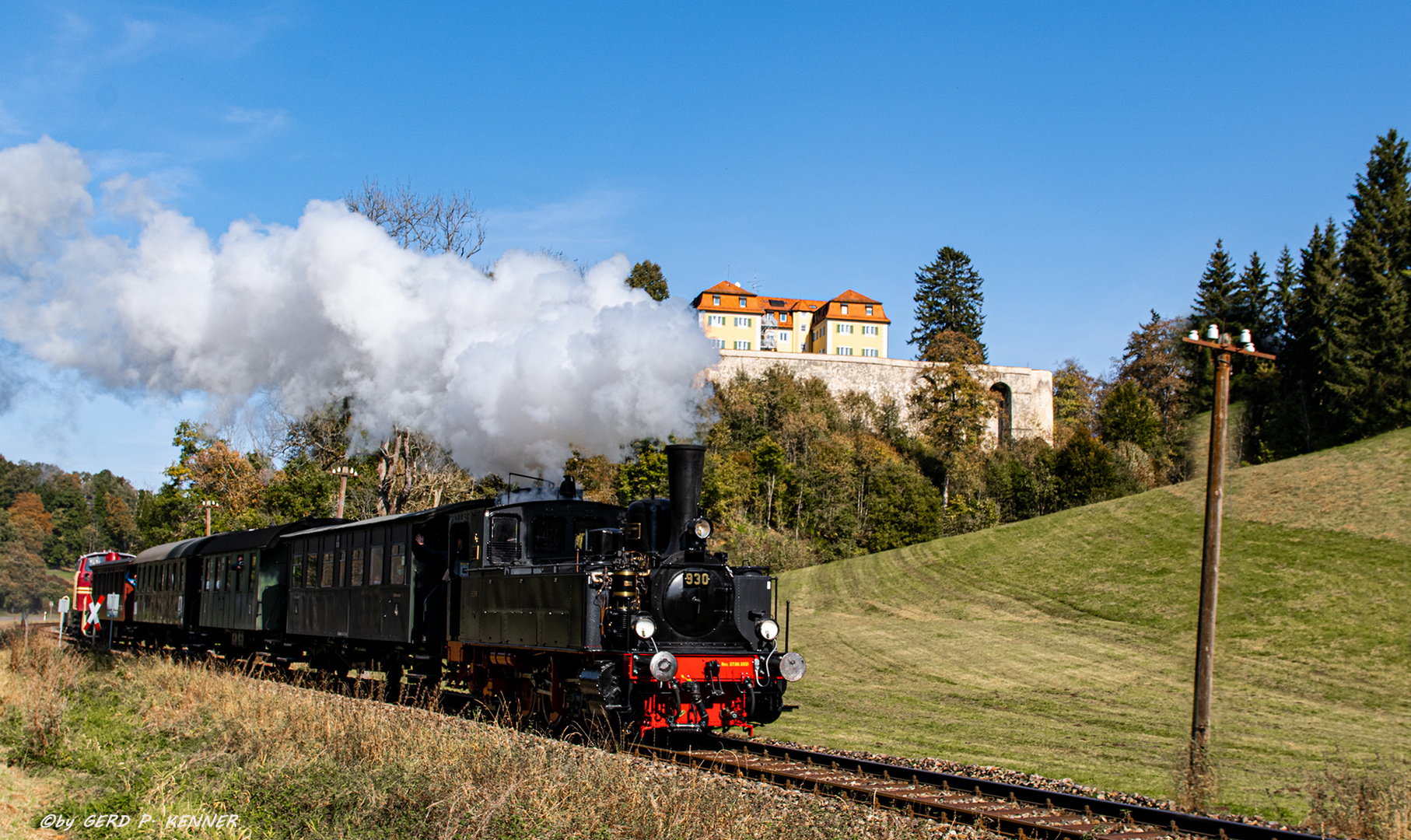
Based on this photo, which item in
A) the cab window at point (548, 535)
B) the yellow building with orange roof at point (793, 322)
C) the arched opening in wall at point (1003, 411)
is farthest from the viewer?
the yellow building with orange roof at point (793, 322)

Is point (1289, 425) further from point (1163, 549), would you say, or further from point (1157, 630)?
point (1157, 630)

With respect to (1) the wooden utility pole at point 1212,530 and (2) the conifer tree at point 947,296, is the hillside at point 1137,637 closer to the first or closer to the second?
(1) the wooden utility pole at point 1212,530

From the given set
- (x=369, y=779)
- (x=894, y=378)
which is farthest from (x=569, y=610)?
(x=894, y=378)

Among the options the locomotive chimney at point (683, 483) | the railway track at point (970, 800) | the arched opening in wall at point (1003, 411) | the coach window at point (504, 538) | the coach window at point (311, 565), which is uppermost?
the arched opening in wall at point (1003, 411)

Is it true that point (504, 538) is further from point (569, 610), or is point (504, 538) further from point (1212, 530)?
point (1212, 530)

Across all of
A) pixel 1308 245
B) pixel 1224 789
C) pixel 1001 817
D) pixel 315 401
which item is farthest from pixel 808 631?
pixel 1308 245

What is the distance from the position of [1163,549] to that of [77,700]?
39.3 m

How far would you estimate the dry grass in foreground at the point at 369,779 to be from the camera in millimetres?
8359

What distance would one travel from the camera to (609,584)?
13.1 meters

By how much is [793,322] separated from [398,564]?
10629 centimetres

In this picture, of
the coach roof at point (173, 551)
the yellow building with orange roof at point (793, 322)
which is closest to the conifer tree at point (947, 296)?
the yellow building with orange roof at point (793, 322)

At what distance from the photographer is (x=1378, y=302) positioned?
65250mm

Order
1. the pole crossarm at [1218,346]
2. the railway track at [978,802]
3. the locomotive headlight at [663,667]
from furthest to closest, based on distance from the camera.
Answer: the pole crossarm at [1218,346]
the locomotive headlight at [663,667]
the railway track at [978,802]

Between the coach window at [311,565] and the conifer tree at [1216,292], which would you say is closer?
the coach window at [311,565]
